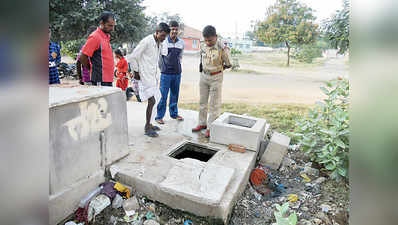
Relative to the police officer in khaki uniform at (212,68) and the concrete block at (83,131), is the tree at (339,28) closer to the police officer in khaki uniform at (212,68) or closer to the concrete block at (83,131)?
the police officer in khaki uniform at (212,68)

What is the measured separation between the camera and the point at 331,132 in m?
3.42

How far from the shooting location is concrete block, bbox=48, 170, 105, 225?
2365mm

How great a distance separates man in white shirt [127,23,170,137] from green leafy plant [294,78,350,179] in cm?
231

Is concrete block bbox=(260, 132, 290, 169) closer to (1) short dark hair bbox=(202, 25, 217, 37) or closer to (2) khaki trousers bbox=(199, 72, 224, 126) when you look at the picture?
(2) khaki trousers bbox=(199, 72, 224, 126)

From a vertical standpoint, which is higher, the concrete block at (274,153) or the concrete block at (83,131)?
the concrete block at (83,131)

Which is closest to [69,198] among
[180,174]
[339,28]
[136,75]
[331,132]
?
[180,174]

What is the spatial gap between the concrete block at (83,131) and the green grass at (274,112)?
3.50 meters

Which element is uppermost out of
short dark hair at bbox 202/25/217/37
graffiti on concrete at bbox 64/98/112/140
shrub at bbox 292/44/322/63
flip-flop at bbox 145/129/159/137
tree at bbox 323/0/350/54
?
shrub at bbox 292/44/322/63

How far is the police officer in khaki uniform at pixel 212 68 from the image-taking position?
4031mm

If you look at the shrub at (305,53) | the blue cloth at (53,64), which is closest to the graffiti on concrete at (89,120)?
the blue cloth at (53,64)

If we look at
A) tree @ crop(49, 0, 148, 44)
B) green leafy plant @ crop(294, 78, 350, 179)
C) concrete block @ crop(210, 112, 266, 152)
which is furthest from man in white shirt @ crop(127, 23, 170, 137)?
tree @ crop(49, 0, 148, 44)
